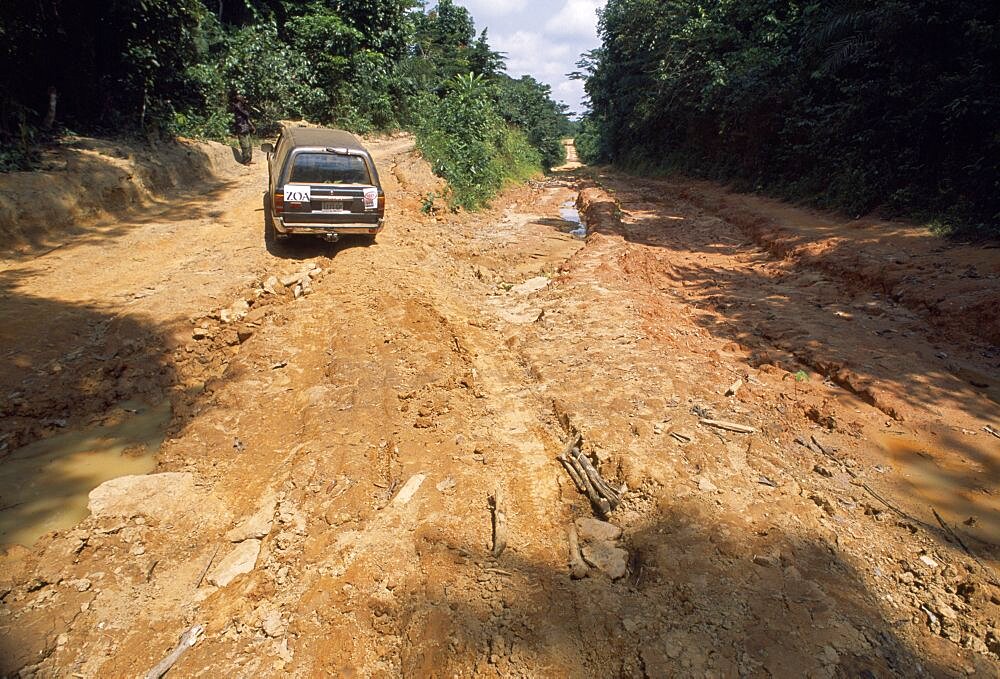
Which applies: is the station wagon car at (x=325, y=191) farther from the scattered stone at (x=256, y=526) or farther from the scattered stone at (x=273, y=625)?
the scattered stone at (x=273, y=625)

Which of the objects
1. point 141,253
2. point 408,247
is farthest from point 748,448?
point 141,253

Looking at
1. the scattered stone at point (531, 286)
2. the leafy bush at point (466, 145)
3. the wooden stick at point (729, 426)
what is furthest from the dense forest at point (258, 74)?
the wooden stick at point (729, 426)

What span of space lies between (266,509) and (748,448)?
3703 mm

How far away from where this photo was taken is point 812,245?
9.56 m

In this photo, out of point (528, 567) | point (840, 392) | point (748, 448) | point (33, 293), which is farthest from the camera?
point (33, 293)

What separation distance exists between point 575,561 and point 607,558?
0.65ft

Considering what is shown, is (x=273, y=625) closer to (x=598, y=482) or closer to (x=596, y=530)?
(x=596, y=530)

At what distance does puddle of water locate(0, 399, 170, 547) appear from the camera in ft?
11.7

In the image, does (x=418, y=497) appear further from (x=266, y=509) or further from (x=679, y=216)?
(x=679, y=216)

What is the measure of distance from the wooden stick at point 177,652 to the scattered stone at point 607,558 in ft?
7.13

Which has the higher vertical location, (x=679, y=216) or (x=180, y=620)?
(x=679, y=216)

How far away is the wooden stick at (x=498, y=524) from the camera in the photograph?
3.16 metres

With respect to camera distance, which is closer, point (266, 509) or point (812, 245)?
point (266, 509)

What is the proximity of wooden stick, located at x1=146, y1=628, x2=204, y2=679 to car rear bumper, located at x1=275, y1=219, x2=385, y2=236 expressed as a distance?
6.14 meters
